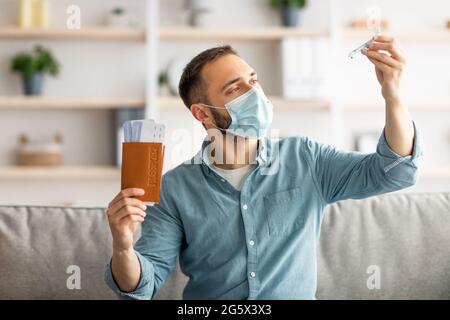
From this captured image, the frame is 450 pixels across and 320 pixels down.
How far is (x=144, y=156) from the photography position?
3.72ft

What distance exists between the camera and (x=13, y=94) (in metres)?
4.05

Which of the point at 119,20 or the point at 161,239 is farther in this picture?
the point at 119,20

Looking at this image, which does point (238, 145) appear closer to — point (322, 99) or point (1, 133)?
point (322, 99)

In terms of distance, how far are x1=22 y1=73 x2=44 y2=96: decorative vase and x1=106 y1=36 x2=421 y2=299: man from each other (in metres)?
2.55

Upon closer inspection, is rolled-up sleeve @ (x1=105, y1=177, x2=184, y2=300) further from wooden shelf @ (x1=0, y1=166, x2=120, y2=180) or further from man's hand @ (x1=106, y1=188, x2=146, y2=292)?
wooden shelf @ (x1=0, y1=166, x2=120, y2=180)

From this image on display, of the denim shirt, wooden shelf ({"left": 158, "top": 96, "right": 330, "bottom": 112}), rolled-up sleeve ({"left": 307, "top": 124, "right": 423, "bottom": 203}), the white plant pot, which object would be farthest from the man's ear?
the white plant pot

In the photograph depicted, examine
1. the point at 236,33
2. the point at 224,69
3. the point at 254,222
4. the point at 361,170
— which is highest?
the point at 236,33

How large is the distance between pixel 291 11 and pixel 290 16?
0.03 m

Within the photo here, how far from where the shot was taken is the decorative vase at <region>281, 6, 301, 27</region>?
3.97 m

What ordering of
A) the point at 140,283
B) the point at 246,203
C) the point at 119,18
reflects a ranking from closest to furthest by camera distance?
1. the point at 140,283
2. the point at 246,203
3. the point at 119,18

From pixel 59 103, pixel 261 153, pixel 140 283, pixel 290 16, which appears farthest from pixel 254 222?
pixel 290 16

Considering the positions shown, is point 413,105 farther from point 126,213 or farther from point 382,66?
point 126,213

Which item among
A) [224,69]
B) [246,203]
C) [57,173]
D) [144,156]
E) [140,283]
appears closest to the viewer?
[144,156]
